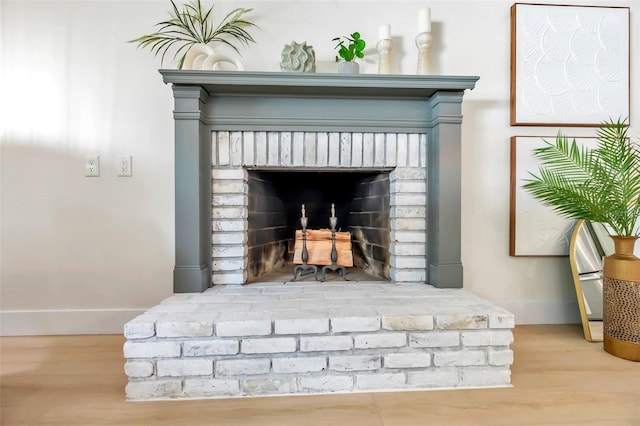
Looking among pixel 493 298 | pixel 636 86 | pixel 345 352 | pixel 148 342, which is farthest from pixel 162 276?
pixel 636 86

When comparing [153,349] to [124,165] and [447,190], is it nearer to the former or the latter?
[124,165]

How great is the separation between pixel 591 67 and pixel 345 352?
214 centimetres

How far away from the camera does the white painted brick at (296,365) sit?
120cm

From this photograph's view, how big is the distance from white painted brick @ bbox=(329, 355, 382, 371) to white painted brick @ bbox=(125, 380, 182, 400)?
0.58 metres

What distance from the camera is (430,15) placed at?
5.83 ft

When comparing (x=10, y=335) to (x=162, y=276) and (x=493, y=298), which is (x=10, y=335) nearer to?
(x=162, y=276)

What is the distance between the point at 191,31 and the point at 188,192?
3.00ft

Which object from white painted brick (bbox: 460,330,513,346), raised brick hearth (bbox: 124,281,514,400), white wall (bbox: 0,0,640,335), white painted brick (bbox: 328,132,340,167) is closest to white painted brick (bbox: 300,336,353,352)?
raised brick hearth (bbox: 124,281,514,400)

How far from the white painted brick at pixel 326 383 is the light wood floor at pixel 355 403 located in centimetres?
3

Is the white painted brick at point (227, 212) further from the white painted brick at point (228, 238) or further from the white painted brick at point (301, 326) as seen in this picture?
the white painted brick at point (301, 326)

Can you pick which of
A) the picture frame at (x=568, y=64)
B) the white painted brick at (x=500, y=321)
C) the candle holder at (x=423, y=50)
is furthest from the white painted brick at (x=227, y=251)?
the picture frame at (x=568, y=64)

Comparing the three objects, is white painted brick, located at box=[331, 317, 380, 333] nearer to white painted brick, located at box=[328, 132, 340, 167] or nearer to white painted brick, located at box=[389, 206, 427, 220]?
white painted brick, located at box=[389, 206, 427, 220]

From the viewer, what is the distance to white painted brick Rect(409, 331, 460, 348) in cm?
124

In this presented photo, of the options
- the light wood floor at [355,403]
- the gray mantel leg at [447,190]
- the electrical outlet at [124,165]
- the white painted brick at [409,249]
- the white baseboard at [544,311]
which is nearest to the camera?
the light wood floor at [355,403]
